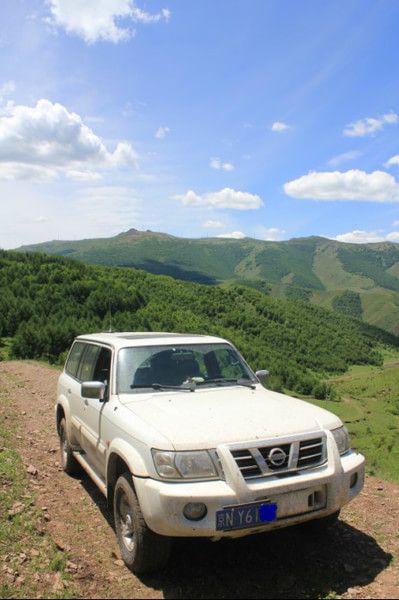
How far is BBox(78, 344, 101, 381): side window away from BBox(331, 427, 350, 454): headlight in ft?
9.93

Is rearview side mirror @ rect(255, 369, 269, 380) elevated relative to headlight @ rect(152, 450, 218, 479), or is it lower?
elevated

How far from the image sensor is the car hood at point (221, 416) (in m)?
3.97

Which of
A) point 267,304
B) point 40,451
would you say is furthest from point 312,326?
point 40,451

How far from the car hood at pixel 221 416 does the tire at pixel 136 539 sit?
2.09ft

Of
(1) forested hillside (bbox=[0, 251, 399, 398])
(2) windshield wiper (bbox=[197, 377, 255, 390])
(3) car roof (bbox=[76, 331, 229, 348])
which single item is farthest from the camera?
(1) forested hillside (bbox=[0, 251, 399, 398])

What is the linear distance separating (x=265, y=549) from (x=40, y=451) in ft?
16.4

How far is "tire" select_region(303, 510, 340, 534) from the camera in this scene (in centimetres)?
482

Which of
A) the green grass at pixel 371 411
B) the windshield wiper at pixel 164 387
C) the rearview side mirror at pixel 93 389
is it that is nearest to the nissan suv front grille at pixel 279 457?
the windshield wiper at pixel 164 387

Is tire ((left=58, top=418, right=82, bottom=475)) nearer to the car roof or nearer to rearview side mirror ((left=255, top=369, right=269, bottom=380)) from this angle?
the car roof

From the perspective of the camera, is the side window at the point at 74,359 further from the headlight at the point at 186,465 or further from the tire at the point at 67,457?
the headlight at the point at 186,465

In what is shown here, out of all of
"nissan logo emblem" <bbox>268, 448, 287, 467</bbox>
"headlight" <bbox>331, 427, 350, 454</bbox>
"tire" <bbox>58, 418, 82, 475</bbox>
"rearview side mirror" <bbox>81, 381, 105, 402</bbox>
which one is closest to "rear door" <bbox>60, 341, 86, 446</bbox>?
"tire" <bbox>58, 418, 82, 475</bbox>

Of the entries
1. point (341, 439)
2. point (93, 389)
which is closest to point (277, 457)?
point (341, 439)

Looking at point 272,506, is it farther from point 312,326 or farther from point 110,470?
point 312,326

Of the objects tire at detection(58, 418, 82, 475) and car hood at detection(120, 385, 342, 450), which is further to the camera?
tire at detection(58, 418, 82, 475)
